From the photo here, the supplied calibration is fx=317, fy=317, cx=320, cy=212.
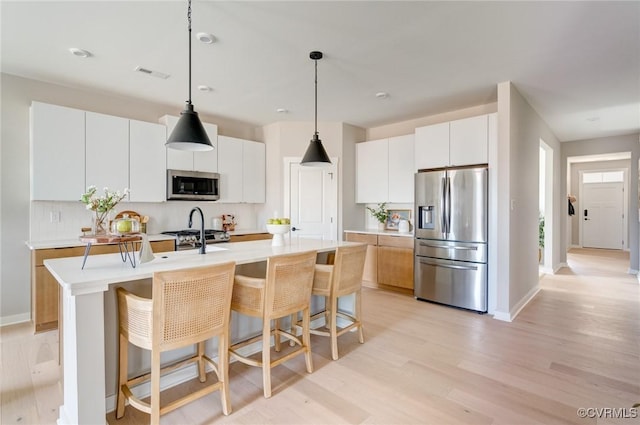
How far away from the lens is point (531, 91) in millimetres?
3834

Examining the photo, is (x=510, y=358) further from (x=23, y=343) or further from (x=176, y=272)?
(x=23, y=343)

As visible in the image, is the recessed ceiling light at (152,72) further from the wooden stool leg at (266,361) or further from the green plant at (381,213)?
the green plant at (381,213)

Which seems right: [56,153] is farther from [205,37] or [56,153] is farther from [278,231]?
[278,231]

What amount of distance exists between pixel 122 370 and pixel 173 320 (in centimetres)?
56

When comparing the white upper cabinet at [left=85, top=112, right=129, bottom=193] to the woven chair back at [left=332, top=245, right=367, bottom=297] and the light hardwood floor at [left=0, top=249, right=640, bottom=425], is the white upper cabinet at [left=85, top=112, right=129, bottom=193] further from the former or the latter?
the woven chair back at [left=332, top=245, right=367, bottom=297]

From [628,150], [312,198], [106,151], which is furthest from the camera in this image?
[628,150]

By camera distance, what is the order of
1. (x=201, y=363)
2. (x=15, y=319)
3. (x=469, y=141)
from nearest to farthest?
(x=201, y=363)
(x=15, y=319)
(x=469, y=141)

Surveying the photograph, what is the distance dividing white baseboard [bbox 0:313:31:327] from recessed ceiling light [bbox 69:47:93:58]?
2847 millimetres

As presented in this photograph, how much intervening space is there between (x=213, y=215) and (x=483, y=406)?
4.32 meters

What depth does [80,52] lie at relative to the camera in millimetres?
2871

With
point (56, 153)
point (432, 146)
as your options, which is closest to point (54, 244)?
point (56, 153)

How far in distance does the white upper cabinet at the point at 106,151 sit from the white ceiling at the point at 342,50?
427mm

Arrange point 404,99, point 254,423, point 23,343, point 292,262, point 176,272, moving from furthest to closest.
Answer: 1. point 404,99
2. point 23,343
3. point 292,262
4. point 254,423
5. point 176,272

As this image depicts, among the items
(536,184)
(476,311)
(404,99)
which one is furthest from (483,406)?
(536,184)
